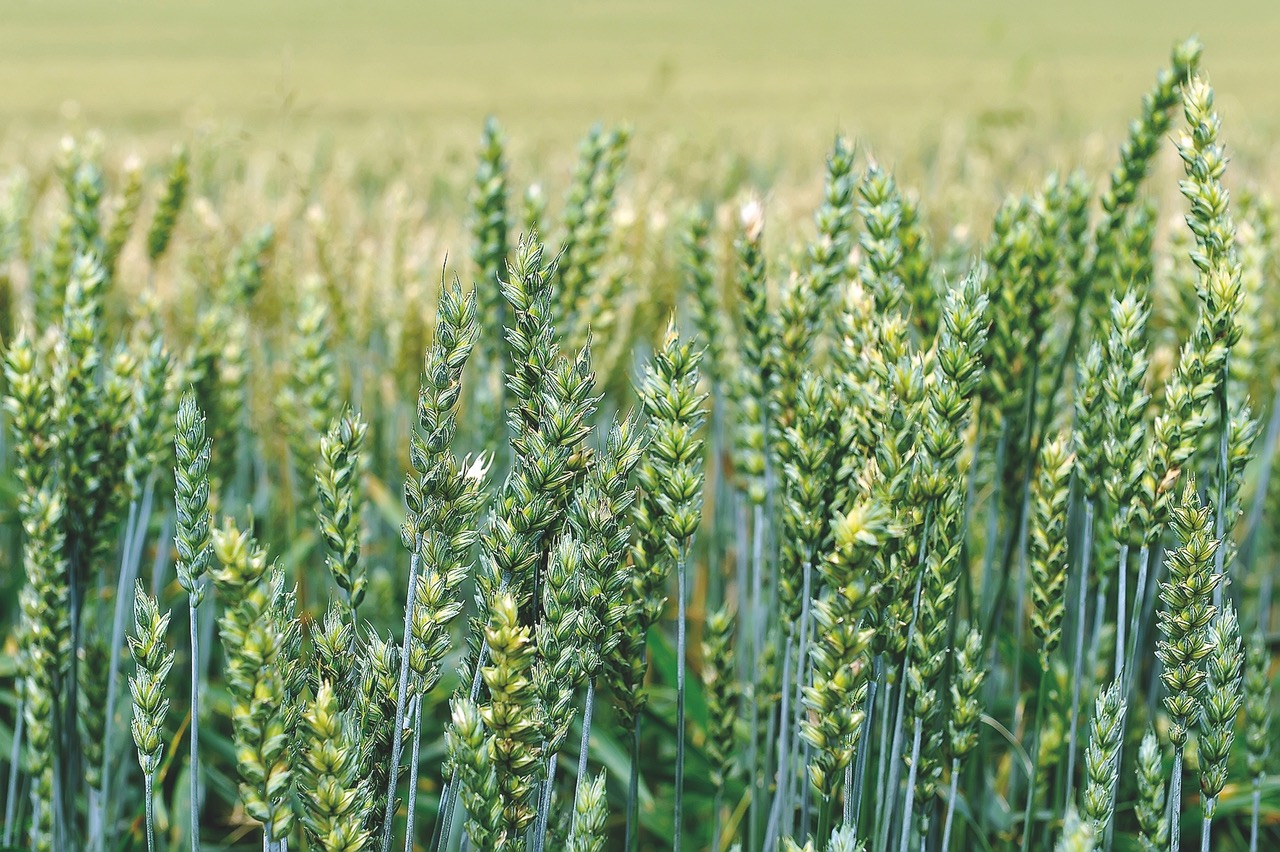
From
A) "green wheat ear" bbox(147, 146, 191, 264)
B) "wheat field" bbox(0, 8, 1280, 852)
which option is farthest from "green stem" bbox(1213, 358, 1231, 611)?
"green wheat ear" bbox(147, 146, 191, 264)

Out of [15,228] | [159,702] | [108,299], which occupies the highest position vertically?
[108,299]

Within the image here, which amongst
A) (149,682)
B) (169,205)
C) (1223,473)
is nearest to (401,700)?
(149,682)

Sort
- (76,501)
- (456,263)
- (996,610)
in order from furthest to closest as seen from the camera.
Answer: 1. (456,263)
2. (996,610)
3. (76,501)

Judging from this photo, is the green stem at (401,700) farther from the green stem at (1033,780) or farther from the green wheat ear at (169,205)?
the green wheat ear at (169,205)

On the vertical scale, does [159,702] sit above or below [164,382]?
below

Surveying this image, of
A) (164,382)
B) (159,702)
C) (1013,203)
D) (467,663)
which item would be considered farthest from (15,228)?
(1013,203)

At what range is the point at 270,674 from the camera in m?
0.84

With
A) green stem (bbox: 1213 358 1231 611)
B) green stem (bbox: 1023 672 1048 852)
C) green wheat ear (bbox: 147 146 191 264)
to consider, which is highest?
green wheat ear (bbox: 147 146 191 264)

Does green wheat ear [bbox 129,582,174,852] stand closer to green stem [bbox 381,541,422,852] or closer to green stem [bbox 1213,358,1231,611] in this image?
green stem [bbox 381,541,422,852]

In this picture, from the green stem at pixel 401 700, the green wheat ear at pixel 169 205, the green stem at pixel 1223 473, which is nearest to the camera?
the green stem at pixel 401 700

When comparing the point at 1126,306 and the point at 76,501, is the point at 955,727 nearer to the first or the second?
the point at 1126,306

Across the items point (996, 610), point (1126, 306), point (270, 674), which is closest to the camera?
point (270, 674)

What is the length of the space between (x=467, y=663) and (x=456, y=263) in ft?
7.31

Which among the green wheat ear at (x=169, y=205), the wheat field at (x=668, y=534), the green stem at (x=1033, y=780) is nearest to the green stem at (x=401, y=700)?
the wheat field at (x=668, y=534)
